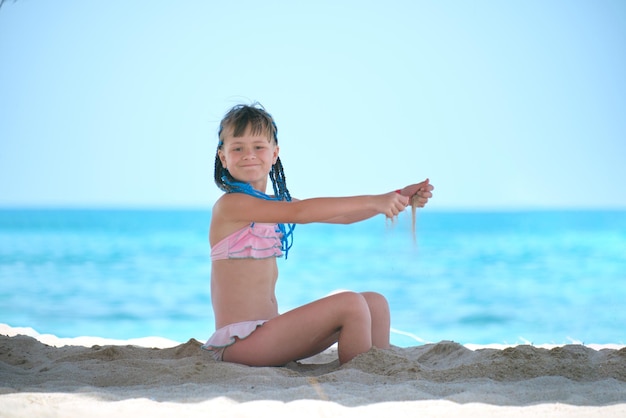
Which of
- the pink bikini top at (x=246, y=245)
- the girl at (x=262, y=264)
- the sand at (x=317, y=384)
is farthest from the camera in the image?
the pink bikini top at (x=246, y=245)

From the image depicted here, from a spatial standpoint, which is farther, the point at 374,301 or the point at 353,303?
the point at 374,301

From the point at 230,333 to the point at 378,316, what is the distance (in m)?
0.75

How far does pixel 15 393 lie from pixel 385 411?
134 centimetres

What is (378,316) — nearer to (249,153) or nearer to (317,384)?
(317,384)

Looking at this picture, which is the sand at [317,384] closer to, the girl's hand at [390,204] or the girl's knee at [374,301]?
the girl's knee at [374,301]

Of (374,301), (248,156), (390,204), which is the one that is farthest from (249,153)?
(374,301)

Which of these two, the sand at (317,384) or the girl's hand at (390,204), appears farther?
the girl's hand at (390,204)

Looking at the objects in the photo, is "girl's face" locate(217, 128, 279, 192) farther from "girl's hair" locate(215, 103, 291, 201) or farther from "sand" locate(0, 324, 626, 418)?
"sand" locate(0, 324, 626, 418)

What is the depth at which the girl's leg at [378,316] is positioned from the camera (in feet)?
12.5

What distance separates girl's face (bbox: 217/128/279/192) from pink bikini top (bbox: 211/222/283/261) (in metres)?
0.25

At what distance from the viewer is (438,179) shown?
1454 inches

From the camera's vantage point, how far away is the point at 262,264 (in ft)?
12.3

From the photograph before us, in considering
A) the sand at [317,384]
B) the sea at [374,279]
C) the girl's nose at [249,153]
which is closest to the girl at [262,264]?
the girl's nose at [249,153]

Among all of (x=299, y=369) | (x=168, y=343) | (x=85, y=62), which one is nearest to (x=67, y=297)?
(x=168, y=343)
